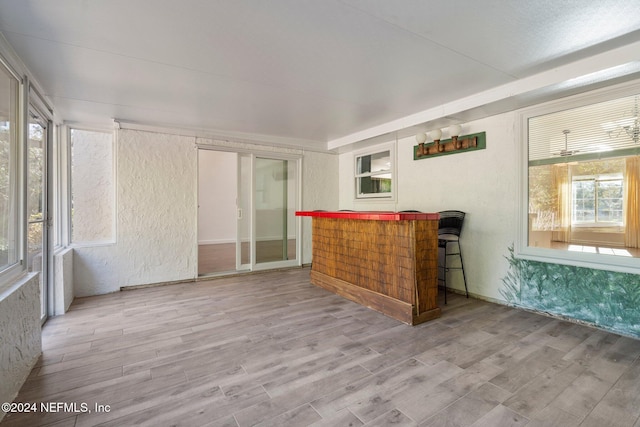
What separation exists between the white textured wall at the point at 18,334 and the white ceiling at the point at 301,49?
1812 millimetres

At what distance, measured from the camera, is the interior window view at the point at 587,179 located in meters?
2.74

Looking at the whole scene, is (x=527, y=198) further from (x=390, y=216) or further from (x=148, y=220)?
(x=148, y=220)

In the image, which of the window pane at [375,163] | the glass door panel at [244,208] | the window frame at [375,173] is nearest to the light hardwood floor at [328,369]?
the glass door panel at [244,208]

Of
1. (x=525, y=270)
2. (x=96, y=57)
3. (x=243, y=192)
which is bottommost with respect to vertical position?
(x=525, y=270)

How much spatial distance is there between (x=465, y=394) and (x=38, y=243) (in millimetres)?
4006

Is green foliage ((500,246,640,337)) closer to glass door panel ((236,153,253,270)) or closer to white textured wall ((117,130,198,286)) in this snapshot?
glass door panel ((236,153,253,270))

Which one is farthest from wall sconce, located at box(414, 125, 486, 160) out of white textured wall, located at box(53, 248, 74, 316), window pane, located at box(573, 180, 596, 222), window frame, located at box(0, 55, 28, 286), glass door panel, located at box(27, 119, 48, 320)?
white textured wall, located at box(53, 248, 74, 316)

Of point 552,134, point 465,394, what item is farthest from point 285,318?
point 552,134

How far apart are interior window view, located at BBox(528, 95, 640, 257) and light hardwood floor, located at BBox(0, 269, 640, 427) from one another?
900mm

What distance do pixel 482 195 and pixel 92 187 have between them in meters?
5.37

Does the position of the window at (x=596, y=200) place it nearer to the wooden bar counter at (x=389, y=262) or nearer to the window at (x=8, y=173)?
the wooden bar counter at (x=389, y=262)

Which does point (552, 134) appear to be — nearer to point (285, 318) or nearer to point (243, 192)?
point (285, 318)

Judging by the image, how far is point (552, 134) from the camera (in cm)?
322

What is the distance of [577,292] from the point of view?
3008 millimetres
